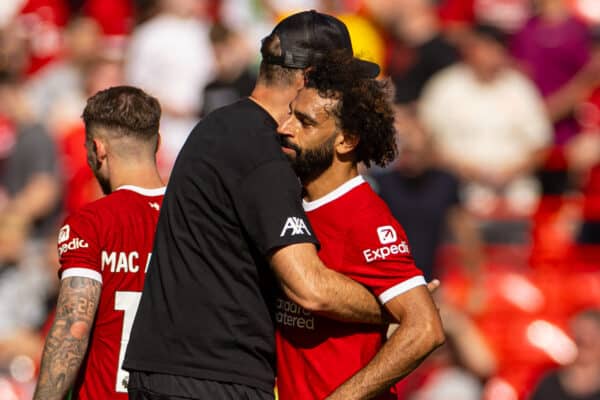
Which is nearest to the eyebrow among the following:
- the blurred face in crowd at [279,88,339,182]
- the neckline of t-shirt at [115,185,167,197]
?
the blurred face in crowd at [279,88,339,182]

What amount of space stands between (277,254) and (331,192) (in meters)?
0.47

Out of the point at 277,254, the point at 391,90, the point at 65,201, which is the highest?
the point at 391,90

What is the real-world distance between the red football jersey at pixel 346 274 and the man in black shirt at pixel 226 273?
0.10m

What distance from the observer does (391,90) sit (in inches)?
196

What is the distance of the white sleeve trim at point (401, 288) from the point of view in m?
4.55

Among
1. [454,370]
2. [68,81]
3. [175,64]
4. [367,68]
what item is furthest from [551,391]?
[68,81]

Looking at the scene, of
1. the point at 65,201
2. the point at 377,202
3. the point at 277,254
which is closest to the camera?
the point at 277,254

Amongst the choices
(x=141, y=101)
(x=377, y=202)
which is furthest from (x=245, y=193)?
(x=141, y=101)

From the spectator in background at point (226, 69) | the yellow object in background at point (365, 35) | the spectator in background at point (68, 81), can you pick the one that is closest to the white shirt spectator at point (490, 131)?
the yellow object in background at point (365, 35)

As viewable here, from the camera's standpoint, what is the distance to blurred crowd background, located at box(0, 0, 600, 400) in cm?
957

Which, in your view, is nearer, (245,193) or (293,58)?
(245,193)

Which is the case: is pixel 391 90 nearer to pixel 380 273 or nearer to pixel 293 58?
pixel 293 58

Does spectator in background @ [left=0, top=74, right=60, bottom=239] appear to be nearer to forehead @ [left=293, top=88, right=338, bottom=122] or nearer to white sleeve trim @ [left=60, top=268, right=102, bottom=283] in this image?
white sleeve trim @ [left=60, top=268, right=102, bottom=283]

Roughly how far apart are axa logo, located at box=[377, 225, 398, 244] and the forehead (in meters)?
0.45
